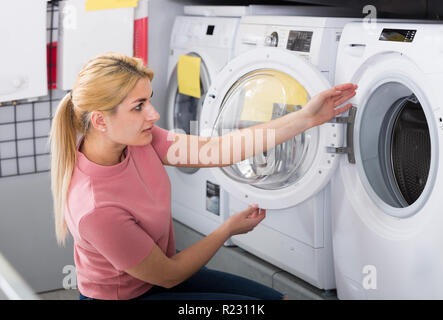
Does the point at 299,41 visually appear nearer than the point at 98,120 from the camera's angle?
No

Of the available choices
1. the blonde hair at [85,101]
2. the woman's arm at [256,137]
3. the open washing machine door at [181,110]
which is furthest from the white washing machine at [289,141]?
the blonde hair at [85,101]

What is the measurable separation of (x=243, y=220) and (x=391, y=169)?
0.46 meters

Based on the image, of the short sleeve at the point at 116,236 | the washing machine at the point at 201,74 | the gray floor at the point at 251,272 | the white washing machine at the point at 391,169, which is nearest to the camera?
the short sleeve at the point at 116,236

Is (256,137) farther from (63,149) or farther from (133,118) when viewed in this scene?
(63,149)

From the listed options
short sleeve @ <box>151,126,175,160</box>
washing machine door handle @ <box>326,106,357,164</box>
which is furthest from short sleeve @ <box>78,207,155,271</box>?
washing machine door handle @ <box>326,106,357,164</box>

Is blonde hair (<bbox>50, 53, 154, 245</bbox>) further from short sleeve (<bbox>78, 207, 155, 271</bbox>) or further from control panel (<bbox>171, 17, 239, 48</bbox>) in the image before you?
control panel (<bbox>171, 17, 239, 48</bbox>)

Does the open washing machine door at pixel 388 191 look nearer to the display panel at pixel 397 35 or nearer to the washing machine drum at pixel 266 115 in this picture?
the display panel at pixel 397 35

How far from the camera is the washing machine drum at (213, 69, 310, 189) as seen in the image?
1.81m

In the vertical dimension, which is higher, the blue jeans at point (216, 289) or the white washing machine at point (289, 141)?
the white washing machine at point (289, 141)

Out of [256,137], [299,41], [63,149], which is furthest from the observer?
[299,41]

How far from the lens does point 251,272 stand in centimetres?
210

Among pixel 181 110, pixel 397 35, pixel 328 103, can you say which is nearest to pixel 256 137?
pixel 328 103

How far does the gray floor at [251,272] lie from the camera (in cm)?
188
